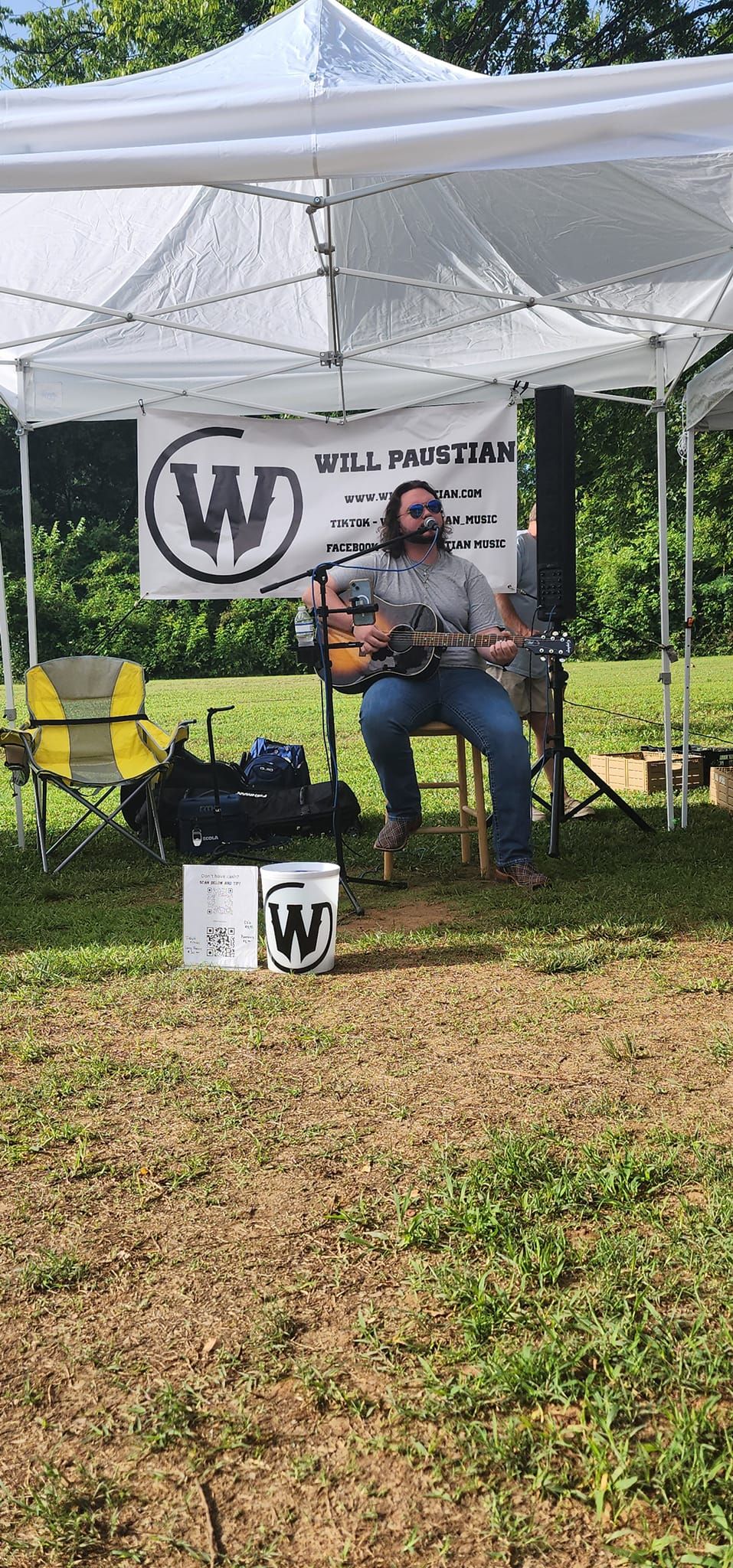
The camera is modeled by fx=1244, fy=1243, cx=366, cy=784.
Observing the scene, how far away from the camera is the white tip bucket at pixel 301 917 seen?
3.47 metres

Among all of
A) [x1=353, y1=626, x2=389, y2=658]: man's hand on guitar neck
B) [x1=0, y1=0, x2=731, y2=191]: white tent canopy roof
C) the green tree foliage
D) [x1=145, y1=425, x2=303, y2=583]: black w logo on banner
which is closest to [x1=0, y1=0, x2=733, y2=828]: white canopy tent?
[x1=0, y1=0, x2=731, y2=191]: white tent canopy roof

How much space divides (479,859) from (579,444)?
548 cm

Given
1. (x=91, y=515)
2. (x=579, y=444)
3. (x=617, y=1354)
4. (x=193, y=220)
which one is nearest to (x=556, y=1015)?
(x=617, y=1354)

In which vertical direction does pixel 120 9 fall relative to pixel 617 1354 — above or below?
above

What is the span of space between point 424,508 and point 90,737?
5.89 feet

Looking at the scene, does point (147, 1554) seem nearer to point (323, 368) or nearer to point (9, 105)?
point (9, 105)

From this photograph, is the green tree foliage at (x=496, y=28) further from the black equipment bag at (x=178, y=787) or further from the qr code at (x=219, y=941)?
the qr code at (x=219, y=941)

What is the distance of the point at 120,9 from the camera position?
1484 cm

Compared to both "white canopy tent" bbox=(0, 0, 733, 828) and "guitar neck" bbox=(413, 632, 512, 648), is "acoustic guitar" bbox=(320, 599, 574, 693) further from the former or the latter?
"white canopy tent" bbox=(0, 0, 733, 828)

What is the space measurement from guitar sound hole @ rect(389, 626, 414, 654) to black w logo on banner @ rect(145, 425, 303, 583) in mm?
959

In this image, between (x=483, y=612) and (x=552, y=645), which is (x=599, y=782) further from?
(x=483, y=612)

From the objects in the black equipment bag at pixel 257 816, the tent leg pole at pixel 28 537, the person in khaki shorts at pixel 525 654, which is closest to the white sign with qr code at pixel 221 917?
the black equipment bag at pixel 257 816

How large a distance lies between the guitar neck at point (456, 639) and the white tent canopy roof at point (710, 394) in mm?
1670

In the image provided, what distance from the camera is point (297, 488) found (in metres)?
5.55
